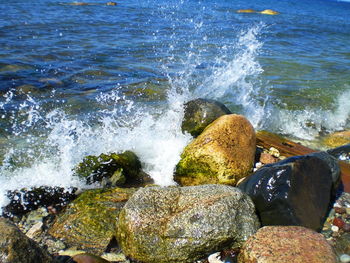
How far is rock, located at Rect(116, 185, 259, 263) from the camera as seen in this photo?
373cm

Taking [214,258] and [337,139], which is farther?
[337,139]

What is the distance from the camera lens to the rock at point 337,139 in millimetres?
7280

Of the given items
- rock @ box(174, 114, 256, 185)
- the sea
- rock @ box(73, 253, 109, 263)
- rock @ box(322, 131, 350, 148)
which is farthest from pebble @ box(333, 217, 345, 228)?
rock @ box(322, 131, 350, 148)

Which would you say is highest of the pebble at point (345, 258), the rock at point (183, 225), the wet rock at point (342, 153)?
Answer: the rock at point (183, 225)

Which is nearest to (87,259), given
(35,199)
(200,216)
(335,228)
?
(200,216)

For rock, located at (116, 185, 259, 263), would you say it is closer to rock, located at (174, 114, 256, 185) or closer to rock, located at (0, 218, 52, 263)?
rock, located at (0, 218, 52, 263)

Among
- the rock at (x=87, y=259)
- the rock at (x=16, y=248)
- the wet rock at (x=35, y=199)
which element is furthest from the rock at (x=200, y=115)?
the rock at (x=16, y=248)

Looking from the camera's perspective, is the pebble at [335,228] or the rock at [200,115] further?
the rock at [200,115]

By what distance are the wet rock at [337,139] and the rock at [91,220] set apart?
4439 mm

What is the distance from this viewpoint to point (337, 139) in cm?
740

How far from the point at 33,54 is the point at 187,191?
8819mm

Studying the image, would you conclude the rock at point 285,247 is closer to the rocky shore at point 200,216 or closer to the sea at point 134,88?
the rocky shore at point 200,216

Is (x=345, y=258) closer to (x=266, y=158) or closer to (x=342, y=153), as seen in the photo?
(x=266, y=158)

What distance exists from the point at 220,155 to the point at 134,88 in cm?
459
